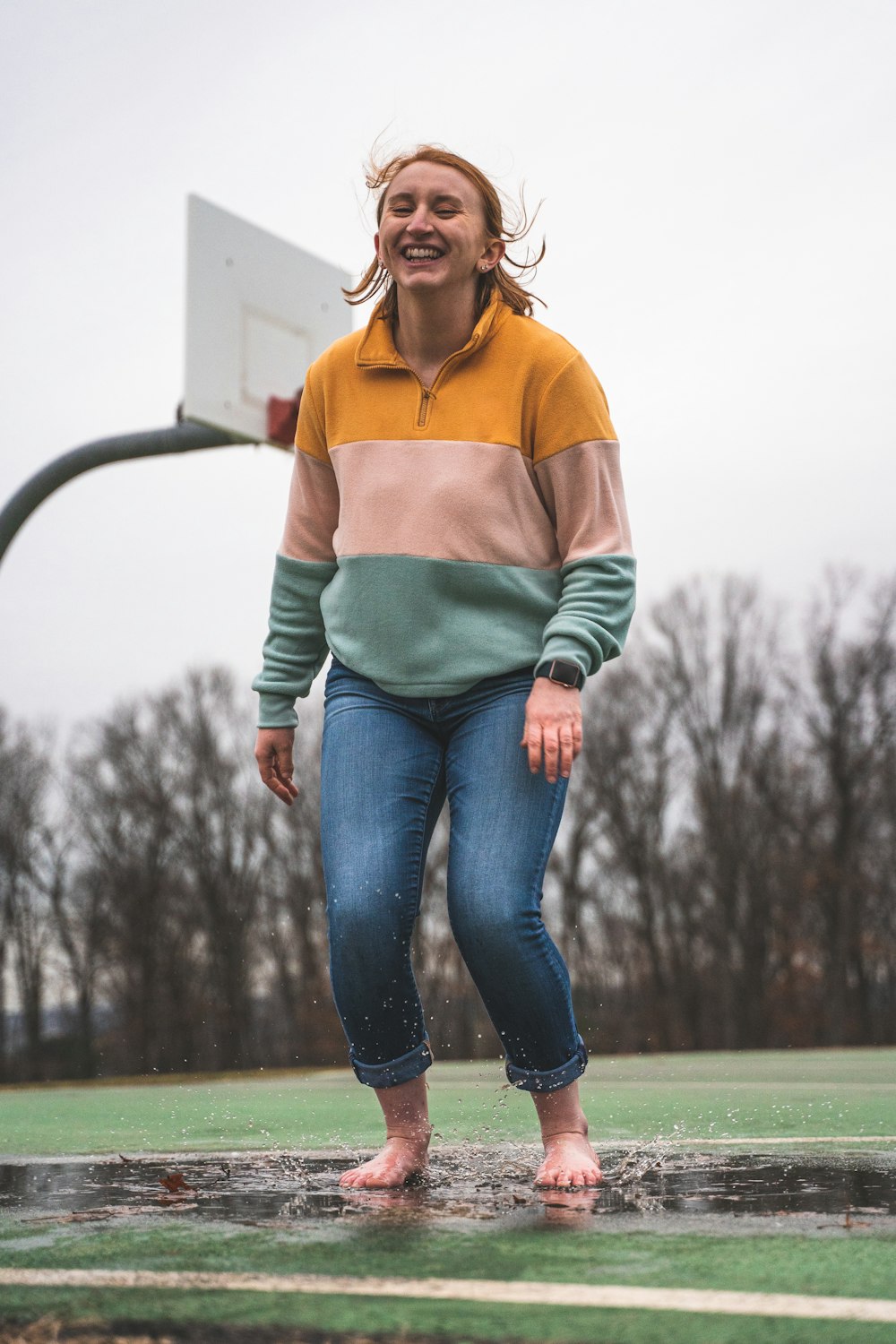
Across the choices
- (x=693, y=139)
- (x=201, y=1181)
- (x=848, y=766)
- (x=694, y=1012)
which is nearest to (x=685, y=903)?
(x=694, y=1012)

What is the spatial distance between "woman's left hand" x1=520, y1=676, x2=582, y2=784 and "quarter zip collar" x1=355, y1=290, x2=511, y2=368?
776 millimetres

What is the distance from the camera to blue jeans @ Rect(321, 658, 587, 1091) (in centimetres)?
294

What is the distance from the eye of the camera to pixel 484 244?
3.36m

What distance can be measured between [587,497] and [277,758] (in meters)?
0.95

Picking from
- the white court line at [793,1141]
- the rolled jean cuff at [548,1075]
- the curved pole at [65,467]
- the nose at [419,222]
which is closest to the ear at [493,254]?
the nose at [419,222]

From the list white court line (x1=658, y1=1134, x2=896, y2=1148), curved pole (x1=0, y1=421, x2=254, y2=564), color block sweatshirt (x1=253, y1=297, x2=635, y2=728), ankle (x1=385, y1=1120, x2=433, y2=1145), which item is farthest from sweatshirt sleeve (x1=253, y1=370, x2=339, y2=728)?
curved pole (x1=0, y1=421, x2=254, y2=564)

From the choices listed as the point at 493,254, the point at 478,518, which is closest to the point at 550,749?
the point at 478,518

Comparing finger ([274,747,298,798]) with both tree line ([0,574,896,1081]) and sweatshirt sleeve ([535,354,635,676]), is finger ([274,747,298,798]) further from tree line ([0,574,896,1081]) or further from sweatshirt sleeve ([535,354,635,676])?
tree line ([0,574,896,1081])

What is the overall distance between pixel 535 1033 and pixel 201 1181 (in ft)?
3.00

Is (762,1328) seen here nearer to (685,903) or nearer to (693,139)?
(693,139)

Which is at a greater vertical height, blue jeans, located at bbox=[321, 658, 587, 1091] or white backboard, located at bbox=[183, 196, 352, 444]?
white backboard, located at bbox=[183, 196, 352, 444]

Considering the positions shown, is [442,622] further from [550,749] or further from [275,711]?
[275,711]

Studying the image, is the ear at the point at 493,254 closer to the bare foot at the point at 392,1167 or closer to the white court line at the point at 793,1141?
the bare foot at the point at 392,1167

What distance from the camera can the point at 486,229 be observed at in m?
3.36
